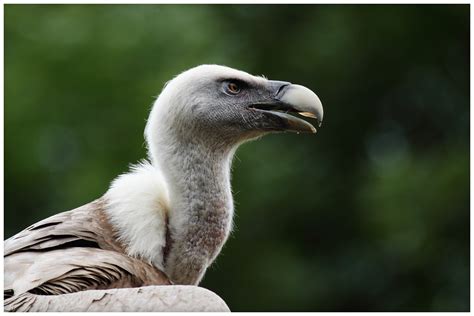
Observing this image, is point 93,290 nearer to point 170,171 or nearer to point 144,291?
point 144,291

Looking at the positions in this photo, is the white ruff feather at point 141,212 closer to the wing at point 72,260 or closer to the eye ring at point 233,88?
the wing at point 72,260

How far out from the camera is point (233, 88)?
19.2ft

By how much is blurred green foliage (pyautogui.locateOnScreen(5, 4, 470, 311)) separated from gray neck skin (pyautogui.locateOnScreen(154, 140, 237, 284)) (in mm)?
9986

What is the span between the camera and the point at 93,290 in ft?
15.9

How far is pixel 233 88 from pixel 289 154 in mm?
14989

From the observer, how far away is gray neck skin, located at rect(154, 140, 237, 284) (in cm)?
544

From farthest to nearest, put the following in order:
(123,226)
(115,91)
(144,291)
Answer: (115,91) → (123,226) → (144,291)

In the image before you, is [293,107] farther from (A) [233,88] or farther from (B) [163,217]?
(B) [163,217]

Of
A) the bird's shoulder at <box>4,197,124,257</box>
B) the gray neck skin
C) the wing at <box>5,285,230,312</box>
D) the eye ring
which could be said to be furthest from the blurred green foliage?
the wing at <box>5,285,230,312</box>

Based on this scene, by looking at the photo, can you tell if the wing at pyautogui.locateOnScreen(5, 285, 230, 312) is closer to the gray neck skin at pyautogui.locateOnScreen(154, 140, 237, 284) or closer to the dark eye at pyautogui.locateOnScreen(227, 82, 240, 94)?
the gray neck skin at pyautogui.locateOnScreen(154, 140, 237, 284)

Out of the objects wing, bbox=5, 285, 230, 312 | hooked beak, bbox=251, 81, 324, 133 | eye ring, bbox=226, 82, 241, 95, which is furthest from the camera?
eye ring, bbox=226, 82, 241, 95

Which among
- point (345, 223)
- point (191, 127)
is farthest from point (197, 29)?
point (191, 127)

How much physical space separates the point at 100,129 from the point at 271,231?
3399 millimetres

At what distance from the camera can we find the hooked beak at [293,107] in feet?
18.5
